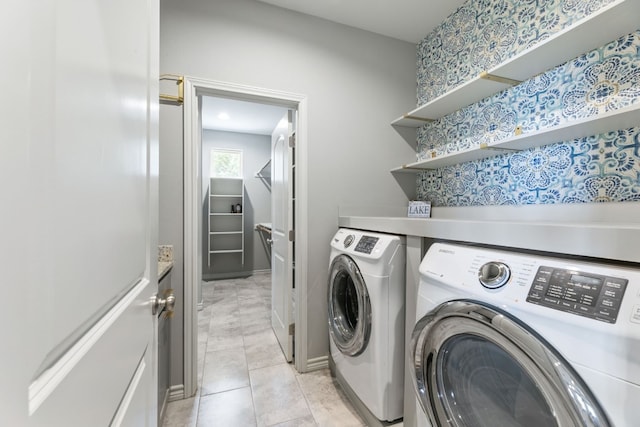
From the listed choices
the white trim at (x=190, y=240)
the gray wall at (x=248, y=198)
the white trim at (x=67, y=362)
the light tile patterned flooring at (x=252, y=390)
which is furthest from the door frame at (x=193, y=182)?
the gray wall at (x=248, y=198)

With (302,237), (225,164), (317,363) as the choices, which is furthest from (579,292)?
(225,164)

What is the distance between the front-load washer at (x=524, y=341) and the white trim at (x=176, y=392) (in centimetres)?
149

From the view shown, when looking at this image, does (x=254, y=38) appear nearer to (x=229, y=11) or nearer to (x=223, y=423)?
(x=229, y=11)

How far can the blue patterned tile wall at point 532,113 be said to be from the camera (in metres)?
1.23

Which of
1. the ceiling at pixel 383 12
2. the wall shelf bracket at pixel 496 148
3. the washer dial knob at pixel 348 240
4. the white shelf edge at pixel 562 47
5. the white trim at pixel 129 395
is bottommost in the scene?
the white trim at pixel 129 395

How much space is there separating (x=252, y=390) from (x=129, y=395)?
144cm

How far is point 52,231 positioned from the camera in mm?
302

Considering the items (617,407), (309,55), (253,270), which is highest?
(309,55)

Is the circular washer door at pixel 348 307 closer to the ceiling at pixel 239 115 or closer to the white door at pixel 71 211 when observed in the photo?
the white door at pixel 71 211

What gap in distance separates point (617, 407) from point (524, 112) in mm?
1591

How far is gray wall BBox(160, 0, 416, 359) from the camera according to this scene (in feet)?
5.81

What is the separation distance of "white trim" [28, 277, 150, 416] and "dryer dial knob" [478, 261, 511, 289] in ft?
3.06

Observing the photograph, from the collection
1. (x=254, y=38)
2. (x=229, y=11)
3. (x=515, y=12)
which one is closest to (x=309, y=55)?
(x=254, y=38)

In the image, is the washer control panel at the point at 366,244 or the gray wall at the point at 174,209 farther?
the gray wall at the point at 174,209
